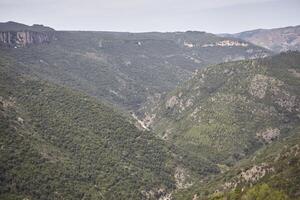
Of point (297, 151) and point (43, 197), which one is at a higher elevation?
point (297, 151)

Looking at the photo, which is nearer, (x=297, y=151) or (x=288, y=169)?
(x=288, y=169)

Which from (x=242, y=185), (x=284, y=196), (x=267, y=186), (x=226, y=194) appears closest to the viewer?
(x=284, y=196)

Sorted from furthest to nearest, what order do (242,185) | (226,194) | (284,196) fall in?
(242,185) → (226,194) → (284,196)

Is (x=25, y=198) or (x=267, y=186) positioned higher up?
(x=267, y=186)

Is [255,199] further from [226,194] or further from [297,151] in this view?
[297,151]

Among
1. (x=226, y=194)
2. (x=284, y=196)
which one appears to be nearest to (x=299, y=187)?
(x=284, y=196)

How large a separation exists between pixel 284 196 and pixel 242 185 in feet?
125

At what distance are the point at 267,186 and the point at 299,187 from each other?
13476 mm

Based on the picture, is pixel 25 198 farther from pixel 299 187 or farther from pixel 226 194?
pixel 299 187

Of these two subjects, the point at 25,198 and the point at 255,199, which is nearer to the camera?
the point at 255,199

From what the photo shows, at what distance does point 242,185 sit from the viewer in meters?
188

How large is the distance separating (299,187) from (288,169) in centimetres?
1750

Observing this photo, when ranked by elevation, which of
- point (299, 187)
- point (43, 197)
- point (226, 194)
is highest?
point (299, 187)

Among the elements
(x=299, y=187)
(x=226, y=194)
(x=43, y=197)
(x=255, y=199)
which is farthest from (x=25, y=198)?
(x=299, y=187)
